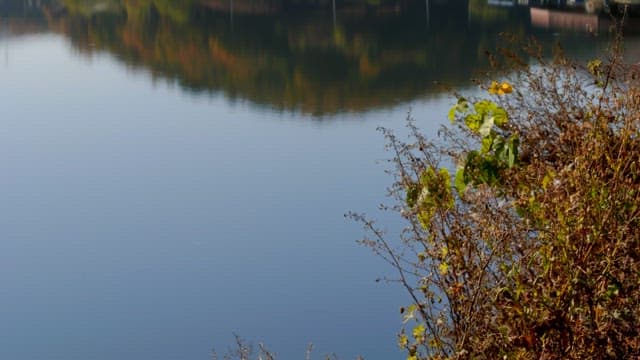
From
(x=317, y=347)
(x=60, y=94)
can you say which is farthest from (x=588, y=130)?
(x=60, y=94)

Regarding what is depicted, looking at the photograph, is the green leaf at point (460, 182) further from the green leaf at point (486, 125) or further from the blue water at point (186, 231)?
the blue water at point (186, 231)

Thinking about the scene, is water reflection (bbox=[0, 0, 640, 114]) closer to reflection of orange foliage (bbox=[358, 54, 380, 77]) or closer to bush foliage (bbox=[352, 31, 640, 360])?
reflection of orange foliage (bbox=[358, 54, 380, 77])

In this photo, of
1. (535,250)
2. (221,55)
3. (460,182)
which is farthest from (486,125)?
(221,55)

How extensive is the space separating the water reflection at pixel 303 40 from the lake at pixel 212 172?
0.18 ft

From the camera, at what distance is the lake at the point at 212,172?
20.6ft

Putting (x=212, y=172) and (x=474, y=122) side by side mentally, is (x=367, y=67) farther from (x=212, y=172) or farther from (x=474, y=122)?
(x=474, y=122)

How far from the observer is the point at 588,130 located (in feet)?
9.43

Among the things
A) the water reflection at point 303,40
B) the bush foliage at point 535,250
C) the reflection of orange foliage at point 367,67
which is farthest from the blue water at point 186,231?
the bush foliage at point 535,250

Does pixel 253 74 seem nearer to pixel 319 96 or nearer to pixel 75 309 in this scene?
pixel 319 96

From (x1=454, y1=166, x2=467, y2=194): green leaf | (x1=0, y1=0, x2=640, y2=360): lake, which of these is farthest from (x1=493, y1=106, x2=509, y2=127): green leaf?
(x1=0, y1=0, x2=640, y2=360): lake

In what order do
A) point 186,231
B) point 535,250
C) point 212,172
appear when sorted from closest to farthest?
point 535,250
point 186,231
point 212,172

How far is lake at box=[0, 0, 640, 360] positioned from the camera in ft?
20.6

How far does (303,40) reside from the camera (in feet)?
52.5

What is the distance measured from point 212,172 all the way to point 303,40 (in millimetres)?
7123
